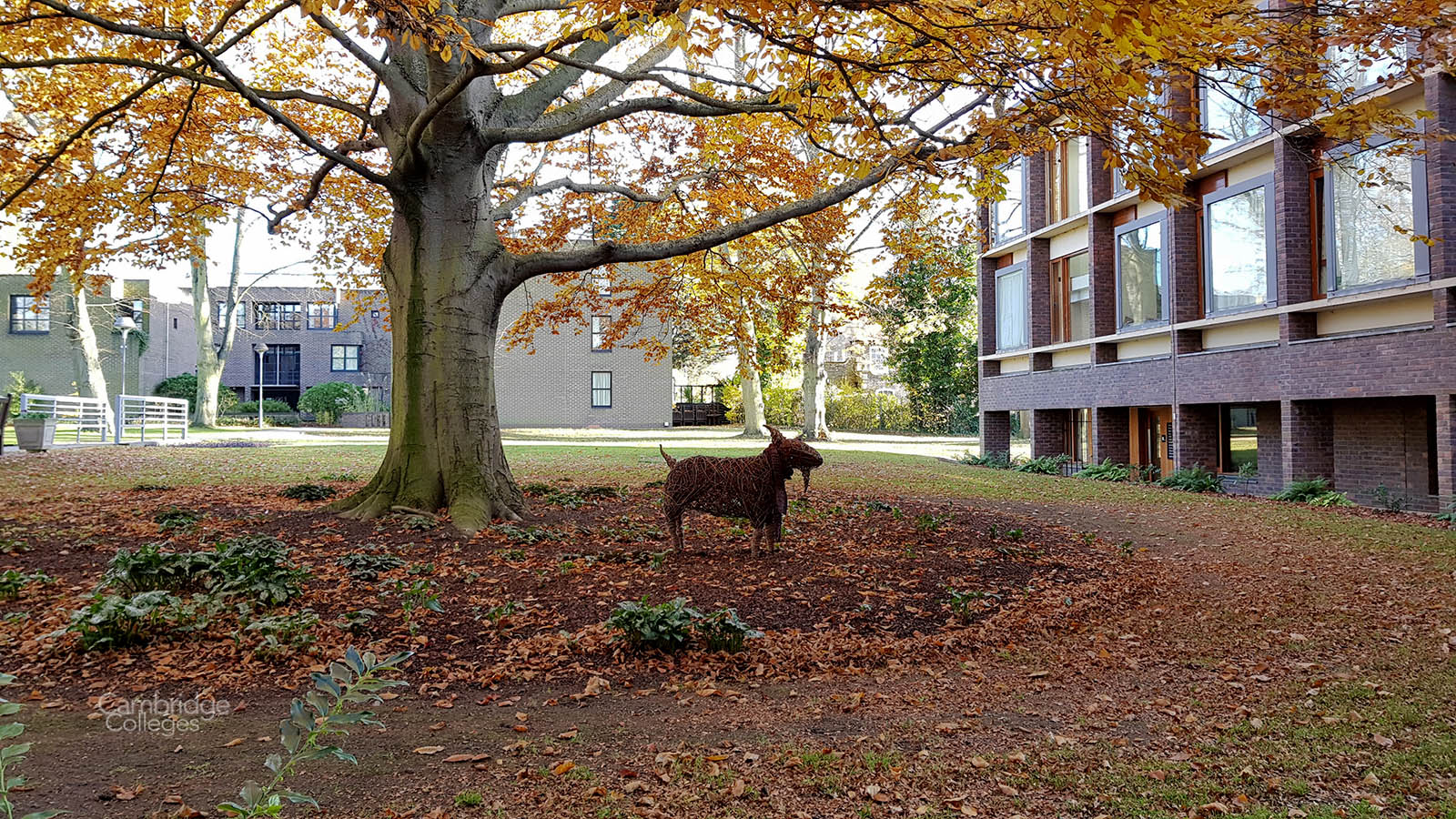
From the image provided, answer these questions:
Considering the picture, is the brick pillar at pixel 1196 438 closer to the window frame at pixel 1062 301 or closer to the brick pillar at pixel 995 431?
the window frame at pixel 1062 301

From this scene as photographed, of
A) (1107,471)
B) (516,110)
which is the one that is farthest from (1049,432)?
(516,110)

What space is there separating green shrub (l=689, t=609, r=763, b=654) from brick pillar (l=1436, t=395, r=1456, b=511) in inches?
422

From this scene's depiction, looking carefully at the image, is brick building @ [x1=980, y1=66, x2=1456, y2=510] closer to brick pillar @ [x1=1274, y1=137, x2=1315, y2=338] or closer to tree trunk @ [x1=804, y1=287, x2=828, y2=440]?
brick pillar @ [x1=1274, y1=137, x2=1315, y2=338]

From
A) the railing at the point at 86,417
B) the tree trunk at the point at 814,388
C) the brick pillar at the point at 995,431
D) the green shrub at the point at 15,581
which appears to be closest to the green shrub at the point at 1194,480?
the brick pillar at the point at 995,431

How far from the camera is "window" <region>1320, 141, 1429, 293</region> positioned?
11883 millimetres

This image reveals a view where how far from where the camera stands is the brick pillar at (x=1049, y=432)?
22125mm

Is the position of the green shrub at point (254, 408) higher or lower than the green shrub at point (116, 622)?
higher

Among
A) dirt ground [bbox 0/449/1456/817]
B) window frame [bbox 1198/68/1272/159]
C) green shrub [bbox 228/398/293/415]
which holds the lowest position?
dirt ground [bbox 0/449/1456/817]

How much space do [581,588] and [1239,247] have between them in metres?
13.8

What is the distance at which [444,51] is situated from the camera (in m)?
7.32

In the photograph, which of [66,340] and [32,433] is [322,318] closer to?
[66,340]

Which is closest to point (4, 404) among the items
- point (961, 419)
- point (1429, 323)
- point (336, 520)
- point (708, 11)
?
point (336, 520)

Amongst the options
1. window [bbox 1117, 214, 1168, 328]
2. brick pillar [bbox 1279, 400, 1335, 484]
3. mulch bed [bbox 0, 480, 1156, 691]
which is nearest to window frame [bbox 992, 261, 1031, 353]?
window [bbox 1117, 214, 1168, 328]

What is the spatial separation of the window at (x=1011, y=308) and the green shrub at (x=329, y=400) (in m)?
33.9
